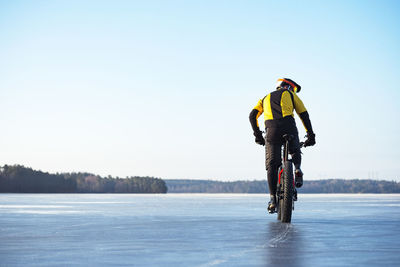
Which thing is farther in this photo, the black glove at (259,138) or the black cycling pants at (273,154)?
the black glove at (259,138)

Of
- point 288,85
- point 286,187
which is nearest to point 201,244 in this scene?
point 286,187

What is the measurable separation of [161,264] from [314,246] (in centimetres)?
209

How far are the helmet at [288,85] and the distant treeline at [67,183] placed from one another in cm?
13177

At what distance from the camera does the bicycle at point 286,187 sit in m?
9.94

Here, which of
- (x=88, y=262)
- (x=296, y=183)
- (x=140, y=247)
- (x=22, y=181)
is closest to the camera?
(x=88, y=262)

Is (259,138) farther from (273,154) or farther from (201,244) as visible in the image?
(201,244)

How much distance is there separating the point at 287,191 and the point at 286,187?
Result: 68mm

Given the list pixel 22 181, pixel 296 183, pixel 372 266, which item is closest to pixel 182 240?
pixel 372 266

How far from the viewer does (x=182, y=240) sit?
23.6ft

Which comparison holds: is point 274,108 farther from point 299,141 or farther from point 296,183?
point 296,183

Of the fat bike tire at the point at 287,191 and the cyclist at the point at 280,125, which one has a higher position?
the cyclist at the point at 280,125

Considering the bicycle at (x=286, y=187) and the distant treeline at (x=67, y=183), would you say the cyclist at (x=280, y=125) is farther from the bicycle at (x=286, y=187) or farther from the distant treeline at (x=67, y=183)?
the distant treeline at (x=67, y=183)

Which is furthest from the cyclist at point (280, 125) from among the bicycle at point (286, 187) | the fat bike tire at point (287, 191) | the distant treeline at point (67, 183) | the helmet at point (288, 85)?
the distant treeline at point (67, 183)

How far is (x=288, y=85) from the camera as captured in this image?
1094 cm
